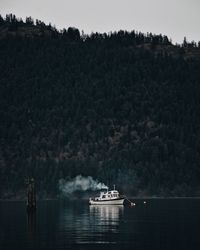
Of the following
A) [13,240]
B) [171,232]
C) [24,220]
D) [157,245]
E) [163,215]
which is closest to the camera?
[157,245]

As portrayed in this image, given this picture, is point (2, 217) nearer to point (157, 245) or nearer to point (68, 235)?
point (68, 235)

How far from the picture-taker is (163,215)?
146 m

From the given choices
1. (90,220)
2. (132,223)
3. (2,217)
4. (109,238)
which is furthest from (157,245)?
(2,217)

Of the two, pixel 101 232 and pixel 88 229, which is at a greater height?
pixel 88 229

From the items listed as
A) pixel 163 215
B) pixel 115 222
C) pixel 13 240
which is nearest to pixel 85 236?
pixel 13 240

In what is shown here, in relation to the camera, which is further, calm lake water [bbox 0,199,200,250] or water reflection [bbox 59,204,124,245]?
water reflection [bbox 59,204,124,245]

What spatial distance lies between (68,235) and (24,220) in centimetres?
2977

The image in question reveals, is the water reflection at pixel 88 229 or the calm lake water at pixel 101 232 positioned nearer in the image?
the calm lake water at pixel 101 232

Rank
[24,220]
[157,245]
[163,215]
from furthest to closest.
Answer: [163,215], [24,220], [157,245]

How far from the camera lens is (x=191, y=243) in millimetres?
96000

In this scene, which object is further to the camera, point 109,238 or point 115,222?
point 115,222

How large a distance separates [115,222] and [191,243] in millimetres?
37998

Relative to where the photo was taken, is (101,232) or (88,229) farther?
(88,229)

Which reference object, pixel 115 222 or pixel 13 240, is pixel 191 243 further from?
pixel 115 222
